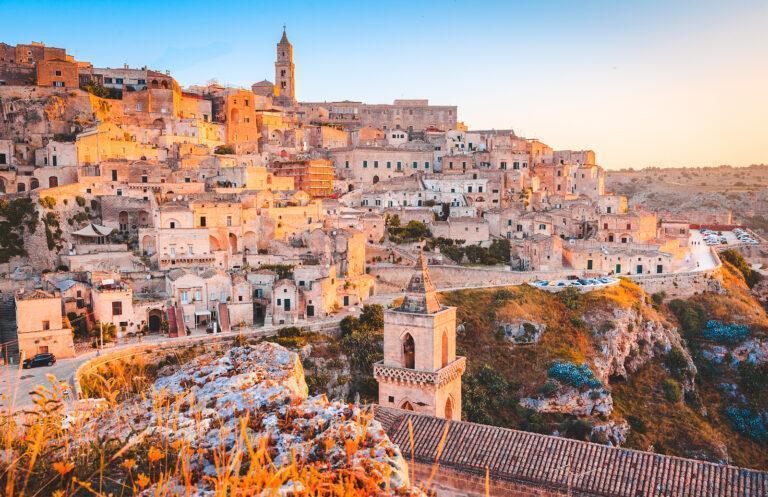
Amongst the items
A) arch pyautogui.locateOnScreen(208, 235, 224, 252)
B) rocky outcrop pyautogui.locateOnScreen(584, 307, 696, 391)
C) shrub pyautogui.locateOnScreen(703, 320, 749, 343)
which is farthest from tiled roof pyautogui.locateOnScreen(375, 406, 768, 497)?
shrub pyautogui.locateOnScreen(703, 320, 749, 343)

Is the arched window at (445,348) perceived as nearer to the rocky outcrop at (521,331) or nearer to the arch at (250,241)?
the rocky outcrop at (521,331)

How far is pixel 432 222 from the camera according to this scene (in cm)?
4469

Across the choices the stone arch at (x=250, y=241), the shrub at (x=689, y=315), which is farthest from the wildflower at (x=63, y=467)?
the shrub at (x=689, y=315)

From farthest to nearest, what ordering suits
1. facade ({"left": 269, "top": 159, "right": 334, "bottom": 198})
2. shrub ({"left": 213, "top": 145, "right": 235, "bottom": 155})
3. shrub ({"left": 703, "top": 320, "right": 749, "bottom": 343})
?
shrub ({"left": 213, "top": 145, "right": 235, "bottom": 155}) → facade ({"left": 269, "top": 159, "right": 334, "bottom": 198}) → shrub ({"left": 703, "top": 320, "right": 749, "bottom": 343})

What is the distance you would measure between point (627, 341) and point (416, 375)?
21.8m

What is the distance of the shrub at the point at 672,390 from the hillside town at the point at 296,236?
8.30 feet

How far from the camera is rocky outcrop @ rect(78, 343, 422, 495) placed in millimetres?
4027

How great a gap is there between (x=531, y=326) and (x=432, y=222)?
12.8 metres

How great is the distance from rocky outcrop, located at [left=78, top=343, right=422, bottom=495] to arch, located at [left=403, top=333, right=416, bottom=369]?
1143 centimetres

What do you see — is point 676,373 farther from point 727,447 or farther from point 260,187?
point 260,187

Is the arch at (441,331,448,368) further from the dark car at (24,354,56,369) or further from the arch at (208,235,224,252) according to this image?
the arch at (208,235,224,252)

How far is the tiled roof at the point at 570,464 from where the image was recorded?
11.6 metres

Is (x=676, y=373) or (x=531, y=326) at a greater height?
(x=531, y=326)

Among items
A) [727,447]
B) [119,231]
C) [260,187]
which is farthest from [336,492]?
[260,187]
